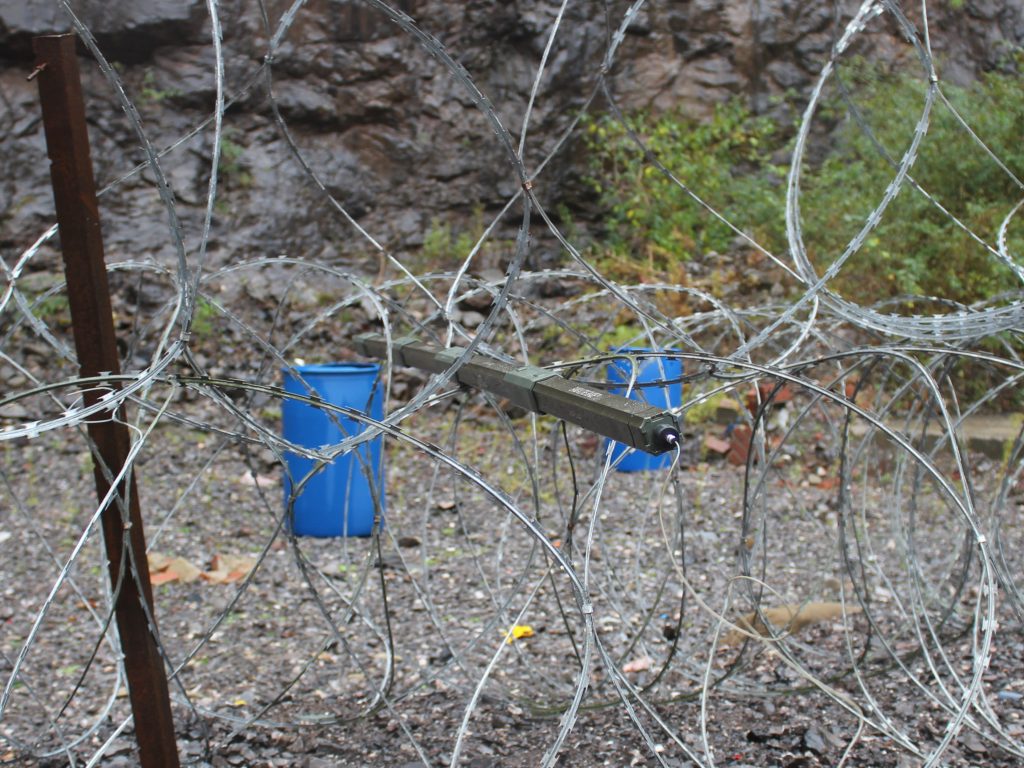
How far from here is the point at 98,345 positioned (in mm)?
2084

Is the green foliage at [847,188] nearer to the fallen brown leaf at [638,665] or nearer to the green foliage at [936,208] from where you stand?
the green foliage at [936,208]

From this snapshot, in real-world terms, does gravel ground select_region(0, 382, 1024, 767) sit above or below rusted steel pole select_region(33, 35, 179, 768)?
below

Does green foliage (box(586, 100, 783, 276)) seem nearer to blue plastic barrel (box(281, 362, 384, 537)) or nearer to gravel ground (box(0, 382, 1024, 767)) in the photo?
gravel ground (box(0, 382, 1024, 767))

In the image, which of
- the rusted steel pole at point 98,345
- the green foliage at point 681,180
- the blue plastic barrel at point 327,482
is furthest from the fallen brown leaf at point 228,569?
the green foliage at point 681,180

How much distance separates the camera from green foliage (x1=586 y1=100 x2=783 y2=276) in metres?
7.95

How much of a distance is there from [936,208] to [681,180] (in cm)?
252

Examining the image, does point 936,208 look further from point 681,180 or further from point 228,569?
point 228,569

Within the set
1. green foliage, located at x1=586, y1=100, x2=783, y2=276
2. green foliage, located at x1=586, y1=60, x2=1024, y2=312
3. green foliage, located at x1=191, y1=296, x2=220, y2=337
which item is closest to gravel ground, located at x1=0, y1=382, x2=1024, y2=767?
green foliage, located at x1=191, y1=296, x2=220, y2=337

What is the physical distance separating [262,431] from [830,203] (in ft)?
20.0

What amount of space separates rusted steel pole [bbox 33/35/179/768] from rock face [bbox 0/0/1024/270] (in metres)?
5.24

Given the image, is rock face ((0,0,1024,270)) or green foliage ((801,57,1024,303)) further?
rock face ((0,0,1024,270))

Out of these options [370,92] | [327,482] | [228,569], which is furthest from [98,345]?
[370,92]

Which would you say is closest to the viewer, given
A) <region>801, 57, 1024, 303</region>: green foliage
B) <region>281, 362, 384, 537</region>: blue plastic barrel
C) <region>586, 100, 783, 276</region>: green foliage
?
<region>281, 362, 384, 537</region>: blue plastic barrel

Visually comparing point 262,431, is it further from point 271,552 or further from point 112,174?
point 112,174
